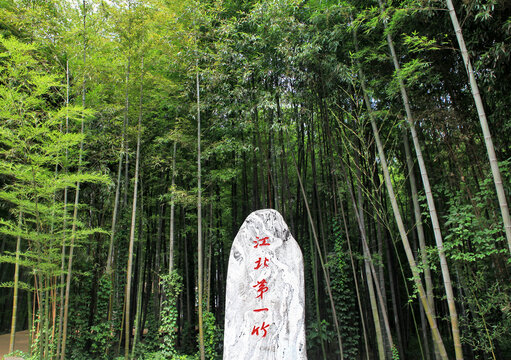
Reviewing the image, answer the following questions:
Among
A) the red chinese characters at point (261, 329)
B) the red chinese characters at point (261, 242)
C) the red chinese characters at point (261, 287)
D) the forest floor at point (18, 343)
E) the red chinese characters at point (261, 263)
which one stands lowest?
the forest floor at point (18, 343)

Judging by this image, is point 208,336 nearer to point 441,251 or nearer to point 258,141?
point 258,141

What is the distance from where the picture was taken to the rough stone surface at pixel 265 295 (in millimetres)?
2845

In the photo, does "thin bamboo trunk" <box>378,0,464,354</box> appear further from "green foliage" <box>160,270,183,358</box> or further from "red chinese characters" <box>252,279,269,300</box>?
"green foliage" <box>160,270,183,358</box>

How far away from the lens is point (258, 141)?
14.6ft

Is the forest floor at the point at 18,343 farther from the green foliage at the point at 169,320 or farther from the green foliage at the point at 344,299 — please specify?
the green foliage at the point at 344,299

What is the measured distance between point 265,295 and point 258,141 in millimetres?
2294

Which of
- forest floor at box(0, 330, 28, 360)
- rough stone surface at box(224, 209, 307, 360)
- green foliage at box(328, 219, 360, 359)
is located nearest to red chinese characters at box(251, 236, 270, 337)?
rough stone surface at box(224, 209, 307, 360)

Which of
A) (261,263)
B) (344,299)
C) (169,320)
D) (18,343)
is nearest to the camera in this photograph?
(261,263)

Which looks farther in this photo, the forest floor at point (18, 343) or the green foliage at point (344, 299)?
the forest floor at point (18, 343)

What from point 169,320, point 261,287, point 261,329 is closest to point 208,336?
point 169,320

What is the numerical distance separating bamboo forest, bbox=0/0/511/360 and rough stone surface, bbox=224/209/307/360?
3.01 ft

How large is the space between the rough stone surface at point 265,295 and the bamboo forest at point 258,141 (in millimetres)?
918

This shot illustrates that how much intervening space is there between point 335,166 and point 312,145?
555 mm

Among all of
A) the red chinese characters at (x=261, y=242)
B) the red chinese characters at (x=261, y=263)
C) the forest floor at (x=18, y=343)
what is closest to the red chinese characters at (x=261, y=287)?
the red chinese characters at (x=261, y=263)
